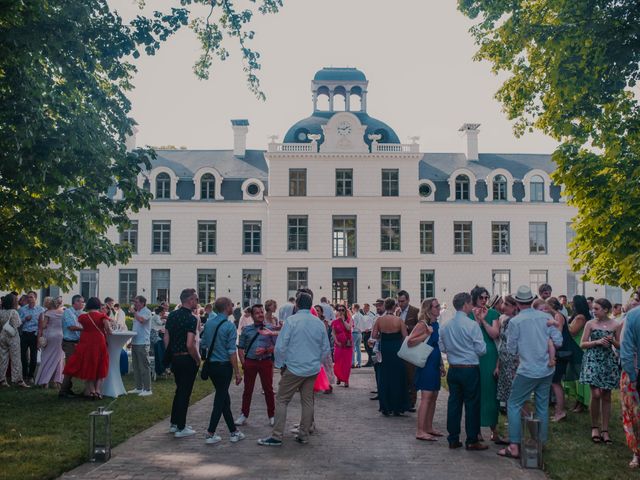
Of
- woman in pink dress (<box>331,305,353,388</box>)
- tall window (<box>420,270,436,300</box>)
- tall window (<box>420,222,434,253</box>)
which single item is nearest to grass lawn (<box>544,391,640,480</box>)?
woman in pink dress (<box>331,305,353,388</box>)

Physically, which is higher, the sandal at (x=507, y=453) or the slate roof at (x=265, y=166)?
the slate roof at (x=265, y=166)

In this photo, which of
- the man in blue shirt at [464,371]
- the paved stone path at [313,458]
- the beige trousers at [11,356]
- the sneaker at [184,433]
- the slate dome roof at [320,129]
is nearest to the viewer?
the paved stone path at [313,458]

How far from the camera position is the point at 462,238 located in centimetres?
4294

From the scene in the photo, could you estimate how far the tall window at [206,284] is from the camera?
4166 cm

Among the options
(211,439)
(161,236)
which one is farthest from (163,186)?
(211,439)

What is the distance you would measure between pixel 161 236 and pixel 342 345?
1154 inches

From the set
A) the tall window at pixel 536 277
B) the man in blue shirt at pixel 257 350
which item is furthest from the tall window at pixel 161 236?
the man in blue shirt at pixel 257 350

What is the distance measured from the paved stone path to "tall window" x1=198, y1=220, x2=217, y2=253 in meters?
32.2

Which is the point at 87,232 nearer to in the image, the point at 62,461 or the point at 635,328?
the point at 62,461

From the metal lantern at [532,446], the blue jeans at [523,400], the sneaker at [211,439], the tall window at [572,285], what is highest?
the tall window at [572,285]

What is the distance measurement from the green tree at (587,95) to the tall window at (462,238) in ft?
84.6

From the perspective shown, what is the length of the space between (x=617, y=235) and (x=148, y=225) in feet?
107

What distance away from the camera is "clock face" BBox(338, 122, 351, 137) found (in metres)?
40.2

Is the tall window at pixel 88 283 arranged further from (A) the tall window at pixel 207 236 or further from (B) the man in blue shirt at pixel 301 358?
(B) the man in blue shirt at pixel 301 358
